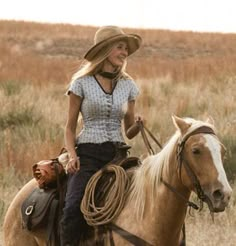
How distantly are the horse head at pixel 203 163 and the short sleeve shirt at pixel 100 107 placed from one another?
2.23 feet

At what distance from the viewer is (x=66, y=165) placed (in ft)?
17.6

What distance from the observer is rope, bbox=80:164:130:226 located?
491 centimetres

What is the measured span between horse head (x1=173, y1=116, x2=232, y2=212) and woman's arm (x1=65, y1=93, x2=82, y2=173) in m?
0.83

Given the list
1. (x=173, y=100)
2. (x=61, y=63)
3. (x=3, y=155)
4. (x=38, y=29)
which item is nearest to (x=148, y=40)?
(x=38, y=29)

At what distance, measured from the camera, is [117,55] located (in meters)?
5.25

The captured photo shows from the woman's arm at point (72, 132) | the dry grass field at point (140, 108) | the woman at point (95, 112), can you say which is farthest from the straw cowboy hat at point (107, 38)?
the dry grass field at point (140, 108)

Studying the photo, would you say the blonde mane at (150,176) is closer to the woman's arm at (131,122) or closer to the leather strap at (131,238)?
the leather strap at (131,238)

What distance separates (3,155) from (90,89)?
6190 millimetres

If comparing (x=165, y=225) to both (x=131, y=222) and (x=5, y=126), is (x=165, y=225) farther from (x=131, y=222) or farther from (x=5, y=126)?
(x=5, y=126)

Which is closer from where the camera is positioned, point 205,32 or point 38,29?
point 38,29

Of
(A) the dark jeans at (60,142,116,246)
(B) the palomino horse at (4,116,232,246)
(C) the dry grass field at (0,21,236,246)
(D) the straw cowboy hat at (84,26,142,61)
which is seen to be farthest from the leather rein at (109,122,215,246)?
(C) the dry grass field at (0,21,236,246)

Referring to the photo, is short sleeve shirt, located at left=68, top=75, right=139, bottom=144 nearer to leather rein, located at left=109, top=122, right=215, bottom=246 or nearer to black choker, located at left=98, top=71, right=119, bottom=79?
black choker, located at left=98, top=71, right=119, bottom=79

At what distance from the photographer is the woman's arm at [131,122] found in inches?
210

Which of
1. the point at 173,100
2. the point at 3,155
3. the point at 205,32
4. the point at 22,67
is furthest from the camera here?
the point at 205,32
